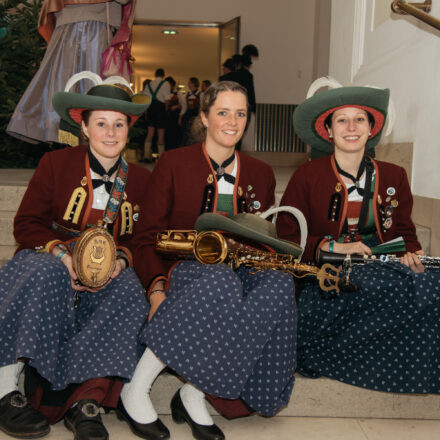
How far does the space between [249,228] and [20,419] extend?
1.12 m

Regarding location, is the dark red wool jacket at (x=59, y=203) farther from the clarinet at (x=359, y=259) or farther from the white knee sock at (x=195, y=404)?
the clarinet at (x=359, y=259)

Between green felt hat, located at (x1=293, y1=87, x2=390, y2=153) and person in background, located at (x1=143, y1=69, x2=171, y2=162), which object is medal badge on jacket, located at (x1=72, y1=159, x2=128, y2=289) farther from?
person in background, located at (x1=143, y1=69, x2=171, y2=162)

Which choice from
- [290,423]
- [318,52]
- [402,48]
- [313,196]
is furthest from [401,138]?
[318,52]

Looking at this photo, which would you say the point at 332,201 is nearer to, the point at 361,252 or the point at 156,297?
the point at 361,252

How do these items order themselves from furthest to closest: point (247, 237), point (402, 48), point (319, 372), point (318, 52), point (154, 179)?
point (318, 52) < point (402, 48) < point (154, 179) < point (319, 372) < point (247, 237)

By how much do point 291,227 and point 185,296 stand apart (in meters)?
0.75

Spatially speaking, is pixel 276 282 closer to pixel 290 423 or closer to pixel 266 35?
pixel 290 423

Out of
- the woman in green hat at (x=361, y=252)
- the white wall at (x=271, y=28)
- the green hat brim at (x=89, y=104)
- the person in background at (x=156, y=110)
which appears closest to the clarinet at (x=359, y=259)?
the woman in green hat at (x=361, y=252)

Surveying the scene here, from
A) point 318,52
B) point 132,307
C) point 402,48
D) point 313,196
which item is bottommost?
point 132,307

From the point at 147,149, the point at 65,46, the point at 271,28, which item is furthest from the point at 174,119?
the point at 65,46

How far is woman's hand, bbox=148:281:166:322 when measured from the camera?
213cm

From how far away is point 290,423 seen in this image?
222 centimetres

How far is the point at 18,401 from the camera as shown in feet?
6.67

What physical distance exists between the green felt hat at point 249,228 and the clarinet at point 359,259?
130 millimetres
